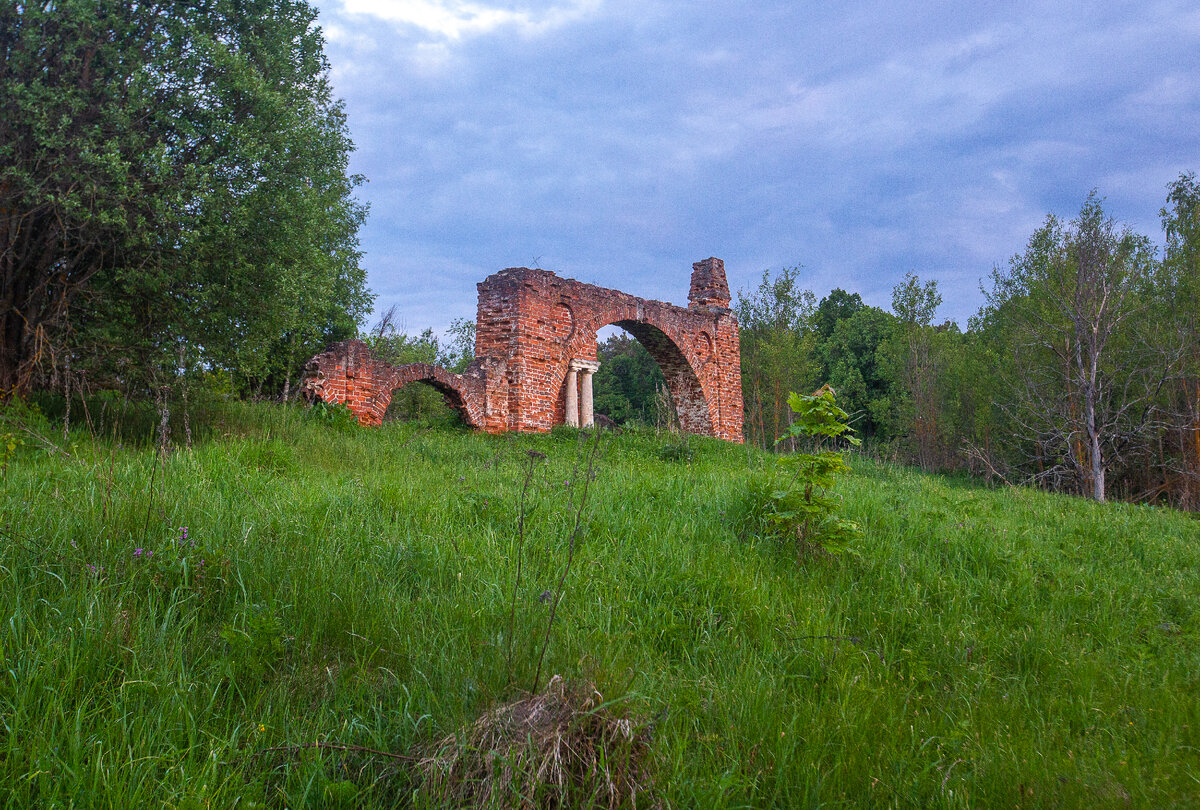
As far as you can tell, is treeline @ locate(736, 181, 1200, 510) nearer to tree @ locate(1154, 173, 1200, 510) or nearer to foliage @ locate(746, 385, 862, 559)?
tree @ locate(1154, 173, 1200, 510)

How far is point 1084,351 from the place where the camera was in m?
22.6

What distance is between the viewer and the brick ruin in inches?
572

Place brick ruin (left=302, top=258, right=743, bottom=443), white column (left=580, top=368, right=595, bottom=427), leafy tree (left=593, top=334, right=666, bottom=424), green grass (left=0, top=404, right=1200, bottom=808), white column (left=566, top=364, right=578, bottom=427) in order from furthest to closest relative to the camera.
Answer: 1. leafy tree (left=593, top=334, right=666, bottom=424)
2. white column (left=580, top=368, right=595, bottom=427)
3. white column (left=566, top=364, right=578, bottom=427)
4. brick ruin (left=302, top=258, right=743, bottom=443)
5. green grass (left=0, top=404, right=1200, bottom=808)

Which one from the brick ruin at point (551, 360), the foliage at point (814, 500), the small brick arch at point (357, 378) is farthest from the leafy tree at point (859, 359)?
the foliage at point (814, 500)

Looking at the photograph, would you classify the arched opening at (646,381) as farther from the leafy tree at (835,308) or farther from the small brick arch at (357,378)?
the leafy tree at (835,308)

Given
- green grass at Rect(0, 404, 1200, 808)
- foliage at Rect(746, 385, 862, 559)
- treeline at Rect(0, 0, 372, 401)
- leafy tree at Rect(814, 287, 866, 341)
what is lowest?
green grass at Rect(0, 404, 1200, 808)

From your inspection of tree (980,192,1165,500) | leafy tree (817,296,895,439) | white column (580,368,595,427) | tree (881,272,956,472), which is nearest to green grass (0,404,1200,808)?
white column (580,368,595,427)

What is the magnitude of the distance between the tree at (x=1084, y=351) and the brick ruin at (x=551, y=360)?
9194 mm

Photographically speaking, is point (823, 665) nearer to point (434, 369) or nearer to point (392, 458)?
point (392, 458)

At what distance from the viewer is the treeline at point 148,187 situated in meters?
8.09

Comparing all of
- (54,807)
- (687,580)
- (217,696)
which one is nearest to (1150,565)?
(687,580)

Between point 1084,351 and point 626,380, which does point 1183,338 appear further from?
point 626,380

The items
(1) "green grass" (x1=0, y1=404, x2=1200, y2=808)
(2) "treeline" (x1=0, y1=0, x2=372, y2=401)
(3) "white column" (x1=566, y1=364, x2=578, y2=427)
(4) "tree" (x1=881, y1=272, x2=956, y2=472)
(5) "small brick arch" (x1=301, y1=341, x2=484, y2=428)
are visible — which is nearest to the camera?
(1) "green grass" (x1=0, y1=404, x2=1200, y2=808)

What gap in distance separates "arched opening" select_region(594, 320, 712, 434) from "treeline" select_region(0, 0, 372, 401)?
808 centimetres
